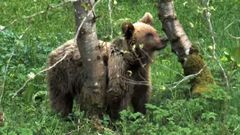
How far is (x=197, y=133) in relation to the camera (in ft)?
22.7

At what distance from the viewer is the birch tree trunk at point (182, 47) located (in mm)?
8969

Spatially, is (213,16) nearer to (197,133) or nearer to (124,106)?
(124,106)

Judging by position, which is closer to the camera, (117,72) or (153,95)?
(117,72)

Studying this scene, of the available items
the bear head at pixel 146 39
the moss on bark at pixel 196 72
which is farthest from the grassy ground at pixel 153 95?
the bear head at pixel 146 39

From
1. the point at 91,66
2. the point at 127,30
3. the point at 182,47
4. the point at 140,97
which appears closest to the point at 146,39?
the point at 127,30

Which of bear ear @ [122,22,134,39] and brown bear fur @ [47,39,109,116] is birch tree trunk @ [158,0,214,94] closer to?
bear ear @ [122,22,134,39]

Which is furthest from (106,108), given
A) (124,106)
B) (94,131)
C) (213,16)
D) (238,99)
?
(213,16)

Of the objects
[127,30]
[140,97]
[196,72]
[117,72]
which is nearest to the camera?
[117,72]

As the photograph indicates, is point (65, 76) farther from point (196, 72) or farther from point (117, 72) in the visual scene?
point (196, 72)

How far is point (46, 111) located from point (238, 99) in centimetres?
222

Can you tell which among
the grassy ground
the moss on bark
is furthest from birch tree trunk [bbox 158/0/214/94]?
the grassy ground

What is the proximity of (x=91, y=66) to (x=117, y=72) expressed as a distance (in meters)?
0.36

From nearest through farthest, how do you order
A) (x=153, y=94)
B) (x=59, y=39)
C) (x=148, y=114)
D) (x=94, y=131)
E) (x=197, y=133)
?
(x=197, y=133) → (x=94, y=131) → (x=148, y=114) → (x=153, y=94) → (x=59, y=39)

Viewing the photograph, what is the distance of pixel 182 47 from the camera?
909 centimetres
